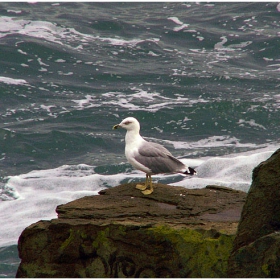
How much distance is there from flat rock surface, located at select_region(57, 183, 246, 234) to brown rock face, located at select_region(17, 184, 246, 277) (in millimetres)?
12

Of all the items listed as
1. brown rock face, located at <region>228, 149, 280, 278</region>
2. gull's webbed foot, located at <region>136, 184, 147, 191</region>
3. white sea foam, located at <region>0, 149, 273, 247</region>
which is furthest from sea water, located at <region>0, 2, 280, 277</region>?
brown rock face, located at <region>228, 149, 280, 278</region>

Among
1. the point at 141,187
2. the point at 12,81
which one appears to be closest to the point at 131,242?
the point at 141,187

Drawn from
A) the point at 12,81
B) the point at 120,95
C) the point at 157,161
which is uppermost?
the point at 157,161

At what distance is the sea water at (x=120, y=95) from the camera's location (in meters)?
17.5

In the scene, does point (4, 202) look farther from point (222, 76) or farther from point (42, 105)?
point (222, 76)

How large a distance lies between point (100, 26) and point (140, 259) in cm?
2361

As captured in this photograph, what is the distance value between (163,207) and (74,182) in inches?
331

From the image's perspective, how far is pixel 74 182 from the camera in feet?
56.3

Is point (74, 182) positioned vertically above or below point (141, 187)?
below

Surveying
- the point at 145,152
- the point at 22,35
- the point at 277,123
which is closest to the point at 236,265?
the point at 145,152

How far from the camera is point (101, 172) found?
18016 millimetres

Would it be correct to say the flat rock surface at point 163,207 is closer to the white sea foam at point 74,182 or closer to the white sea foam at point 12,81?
the white sea foam at point 74,182

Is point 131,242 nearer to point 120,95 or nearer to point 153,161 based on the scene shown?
point 153,161

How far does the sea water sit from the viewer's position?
1745cm
